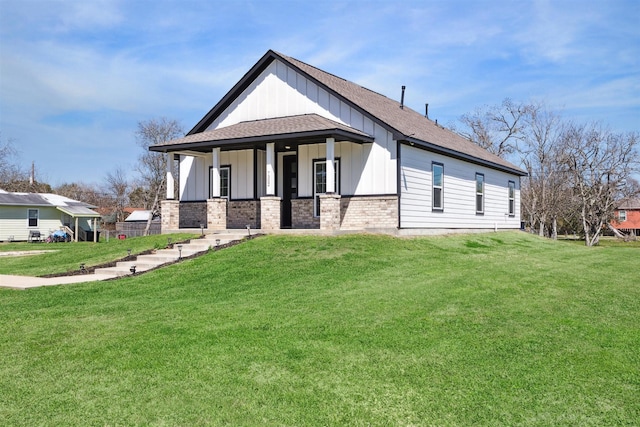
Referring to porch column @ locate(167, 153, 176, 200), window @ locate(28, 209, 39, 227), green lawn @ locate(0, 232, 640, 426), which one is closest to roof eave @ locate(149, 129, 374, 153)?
porch column @ locate(167, 153, 176, 200)

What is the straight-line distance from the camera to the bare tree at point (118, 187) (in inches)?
2458

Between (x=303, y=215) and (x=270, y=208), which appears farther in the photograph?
(x=303, y=215)

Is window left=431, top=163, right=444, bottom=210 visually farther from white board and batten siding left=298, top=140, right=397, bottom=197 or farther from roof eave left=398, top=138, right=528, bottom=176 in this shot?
white board and batten siding left=298, top=140, right=397, bottom=197

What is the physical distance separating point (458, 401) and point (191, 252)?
37.2 ft

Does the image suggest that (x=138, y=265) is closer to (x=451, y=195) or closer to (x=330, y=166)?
(x=330, y=166)

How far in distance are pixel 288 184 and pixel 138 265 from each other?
21.9ft

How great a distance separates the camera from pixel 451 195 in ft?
65.6

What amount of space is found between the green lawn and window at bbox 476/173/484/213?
11729mm

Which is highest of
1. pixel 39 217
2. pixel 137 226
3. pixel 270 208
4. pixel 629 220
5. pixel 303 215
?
pixel 270 208

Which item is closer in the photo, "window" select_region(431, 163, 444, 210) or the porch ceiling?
the porch ceiling

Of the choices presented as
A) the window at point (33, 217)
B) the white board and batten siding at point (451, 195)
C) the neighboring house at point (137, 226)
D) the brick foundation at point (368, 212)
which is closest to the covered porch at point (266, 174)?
the brick foundation at point (368, 212)

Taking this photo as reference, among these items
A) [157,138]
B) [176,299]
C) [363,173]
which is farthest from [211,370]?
[157,138]

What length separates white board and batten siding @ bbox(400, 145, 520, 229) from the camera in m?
17.1

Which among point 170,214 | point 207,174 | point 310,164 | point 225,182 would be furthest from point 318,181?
point 170,214
